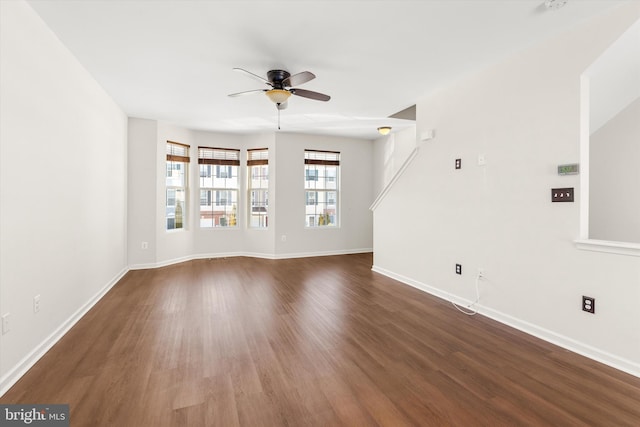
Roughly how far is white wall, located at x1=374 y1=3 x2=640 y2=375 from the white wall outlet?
3970 millimetres

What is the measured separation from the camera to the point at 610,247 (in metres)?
2.08

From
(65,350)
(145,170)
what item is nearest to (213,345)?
(65,350)

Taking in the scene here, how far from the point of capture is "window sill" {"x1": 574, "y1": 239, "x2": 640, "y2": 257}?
1956mm

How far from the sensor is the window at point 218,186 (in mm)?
6055

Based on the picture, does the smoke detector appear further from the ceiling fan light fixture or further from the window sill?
the ceiling fan light fixture

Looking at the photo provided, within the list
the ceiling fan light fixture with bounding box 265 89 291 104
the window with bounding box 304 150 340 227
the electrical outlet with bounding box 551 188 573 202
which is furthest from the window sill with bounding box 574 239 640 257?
the window with bounding box 304 150 340 227

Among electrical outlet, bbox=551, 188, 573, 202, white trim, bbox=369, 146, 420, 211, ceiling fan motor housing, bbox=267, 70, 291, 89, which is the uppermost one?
ceiling fan motor housing, bbox=267, 70, 291, 89

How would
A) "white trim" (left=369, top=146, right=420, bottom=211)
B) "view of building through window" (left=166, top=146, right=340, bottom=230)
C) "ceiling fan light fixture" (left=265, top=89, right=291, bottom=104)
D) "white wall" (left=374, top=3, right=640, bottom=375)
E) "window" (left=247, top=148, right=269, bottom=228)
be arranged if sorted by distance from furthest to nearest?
"window" (left=247, top=148, right=269, bottom=228) → "view of building through window" (left=166, top=146, right=340, bottom=230) → "white trim" (left=369, top=146, right=420, bottom=211) → "ceiling fan light fixture" (left=265, top=89, right=291, bottom=104) → "white wall" (left=374, top=3, right=640, bottom=375)

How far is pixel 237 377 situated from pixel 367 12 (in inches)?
112

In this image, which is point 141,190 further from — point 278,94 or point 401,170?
point 401,170

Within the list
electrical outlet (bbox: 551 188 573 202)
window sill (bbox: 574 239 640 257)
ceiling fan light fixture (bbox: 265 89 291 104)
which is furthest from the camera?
ceiling fan light fixture (bbox: 265 89 291 104)

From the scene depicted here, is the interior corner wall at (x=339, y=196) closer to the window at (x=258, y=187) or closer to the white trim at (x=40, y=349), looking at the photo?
the window at (x=258, y=187)

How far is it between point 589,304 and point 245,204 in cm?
563

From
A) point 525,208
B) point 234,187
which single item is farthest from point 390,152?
point 525,208
